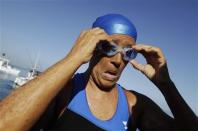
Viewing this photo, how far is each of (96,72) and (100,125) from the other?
676mm

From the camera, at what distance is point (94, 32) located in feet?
11.2

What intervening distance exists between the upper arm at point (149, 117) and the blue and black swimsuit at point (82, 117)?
0.63 ft

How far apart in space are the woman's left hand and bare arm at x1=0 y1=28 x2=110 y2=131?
1.07 meters

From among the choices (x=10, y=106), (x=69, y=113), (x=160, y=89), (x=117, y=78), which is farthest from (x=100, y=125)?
(x=10, y=106)

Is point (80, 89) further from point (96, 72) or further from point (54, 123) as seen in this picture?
point (54, 123)

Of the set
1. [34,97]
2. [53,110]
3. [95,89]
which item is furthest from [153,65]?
[34,97]

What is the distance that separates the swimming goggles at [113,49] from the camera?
12.4 ft

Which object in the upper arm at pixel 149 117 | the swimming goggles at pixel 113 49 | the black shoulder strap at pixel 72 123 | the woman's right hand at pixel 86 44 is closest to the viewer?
the woman's right hand at pixel 86 44

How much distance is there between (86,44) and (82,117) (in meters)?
0.89

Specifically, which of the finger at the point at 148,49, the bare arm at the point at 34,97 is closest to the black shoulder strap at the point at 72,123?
the bare arm at the point at 34,97

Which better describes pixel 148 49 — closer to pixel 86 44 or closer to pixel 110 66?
pixel 110 66

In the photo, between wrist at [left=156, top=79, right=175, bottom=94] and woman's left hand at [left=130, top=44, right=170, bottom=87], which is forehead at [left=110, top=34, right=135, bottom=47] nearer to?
woman's left hand at [left=130, top=44, right=170, bottom=87]

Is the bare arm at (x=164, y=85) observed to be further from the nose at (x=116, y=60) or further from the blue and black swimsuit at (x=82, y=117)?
the blue and black swimsuit at (x=82, y=117)

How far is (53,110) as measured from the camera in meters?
3.53
